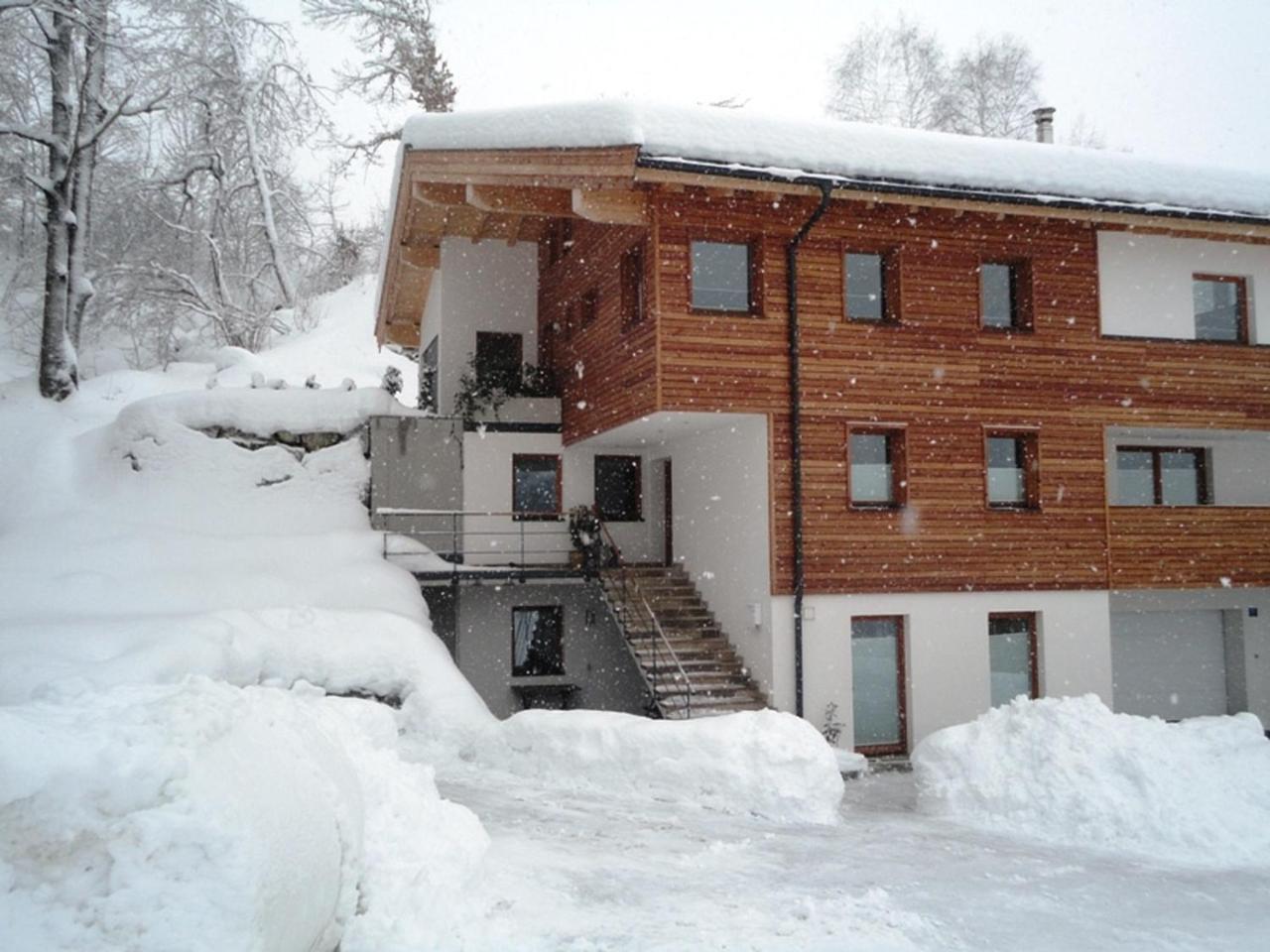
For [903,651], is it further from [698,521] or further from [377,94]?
[377,94]

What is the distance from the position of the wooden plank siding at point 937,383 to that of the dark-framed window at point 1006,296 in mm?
173

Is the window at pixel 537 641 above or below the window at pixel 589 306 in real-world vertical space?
below

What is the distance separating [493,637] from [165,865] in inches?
533

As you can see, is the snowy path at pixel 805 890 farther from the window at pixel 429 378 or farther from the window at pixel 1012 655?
the window at pixel 429 378

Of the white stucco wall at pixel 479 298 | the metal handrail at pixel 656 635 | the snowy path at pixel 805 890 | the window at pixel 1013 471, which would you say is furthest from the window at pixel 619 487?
the snowy path at pixel 805 890

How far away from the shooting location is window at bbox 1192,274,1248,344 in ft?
59.2

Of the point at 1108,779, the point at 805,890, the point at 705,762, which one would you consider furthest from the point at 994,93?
the point at 805,890

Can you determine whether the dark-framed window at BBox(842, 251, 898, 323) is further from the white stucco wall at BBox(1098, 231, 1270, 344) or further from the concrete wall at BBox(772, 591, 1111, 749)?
the concrete wall at BBox(772, 591, 1111, 749)

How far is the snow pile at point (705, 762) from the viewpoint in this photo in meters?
11.0

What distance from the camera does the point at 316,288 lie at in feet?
184

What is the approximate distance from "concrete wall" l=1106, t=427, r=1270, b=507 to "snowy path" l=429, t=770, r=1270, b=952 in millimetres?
10271

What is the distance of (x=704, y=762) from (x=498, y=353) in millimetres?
11600

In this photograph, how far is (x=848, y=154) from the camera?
15.0 meters

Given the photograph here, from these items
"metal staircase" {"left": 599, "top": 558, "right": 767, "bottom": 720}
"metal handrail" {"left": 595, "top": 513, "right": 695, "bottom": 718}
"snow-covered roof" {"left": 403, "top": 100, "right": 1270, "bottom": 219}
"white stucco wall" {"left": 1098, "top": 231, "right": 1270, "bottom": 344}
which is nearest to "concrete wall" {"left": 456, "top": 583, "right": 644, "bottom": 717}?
"metal handrail" {"left": 595, "top": 513, "right": 695, "bottom": 718}
